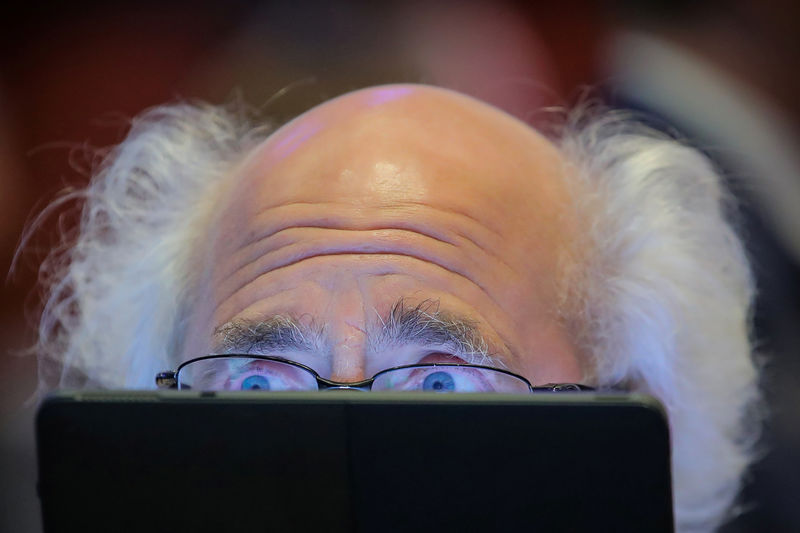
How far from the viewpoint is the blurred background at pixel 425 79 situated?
1675 mm

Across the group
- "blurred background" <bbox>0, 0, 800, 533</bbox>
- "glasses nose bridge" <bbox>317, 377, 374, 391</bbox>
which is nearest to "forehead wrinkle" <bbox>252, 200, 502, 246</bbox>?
"glasses nose bridge" <bbox>317, 377, 374, 391</bbox>

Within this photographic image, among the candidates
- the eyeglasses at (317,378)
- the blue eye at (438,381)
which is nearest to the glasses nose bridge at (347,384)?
the eyeglasses at (317,378)

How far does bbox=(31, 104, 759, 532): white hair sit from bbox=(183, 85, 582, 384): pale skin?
4.1 inches

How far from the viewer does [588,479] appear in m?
0.68

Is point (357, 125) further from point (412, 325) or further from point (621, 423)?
point (621, 423)

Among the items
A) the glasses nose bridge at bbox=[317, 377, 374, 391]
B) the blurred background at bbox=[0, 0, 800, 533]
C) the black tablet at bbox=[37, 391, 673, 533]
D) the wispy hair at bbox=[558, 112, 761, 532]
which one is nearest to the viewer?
the black tablet at bbox=[37, 391, 673, 533]

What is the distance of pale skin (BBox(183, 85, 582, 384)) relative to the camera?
3.86ft

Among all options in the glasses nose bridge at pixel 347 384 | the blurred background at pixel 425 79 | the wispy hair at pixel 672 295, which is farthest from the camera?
the blurred background at pixel 425 79

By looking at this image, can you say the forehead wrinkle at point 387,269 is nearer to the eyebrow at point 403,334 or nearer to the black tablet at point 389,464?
the eyebrow at point 403,334

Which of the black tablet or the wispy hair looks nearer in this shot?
the black tablet

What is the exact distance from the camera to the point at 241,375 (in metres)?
1.25

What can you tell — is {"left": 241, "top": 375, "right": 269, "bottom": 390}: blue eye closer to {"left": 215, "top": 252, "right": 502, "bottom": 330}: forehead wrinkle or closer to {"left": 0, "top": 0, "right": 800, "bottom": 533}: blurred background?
{"left": 215, "top": 252, "right": 502, "bottom": 330}: forehead wrinkle

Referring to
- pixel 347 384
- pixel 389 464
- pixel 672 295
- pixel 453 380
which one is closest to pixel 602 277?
pixel 672 295

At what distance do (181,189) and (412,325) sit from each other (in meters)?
0.74
